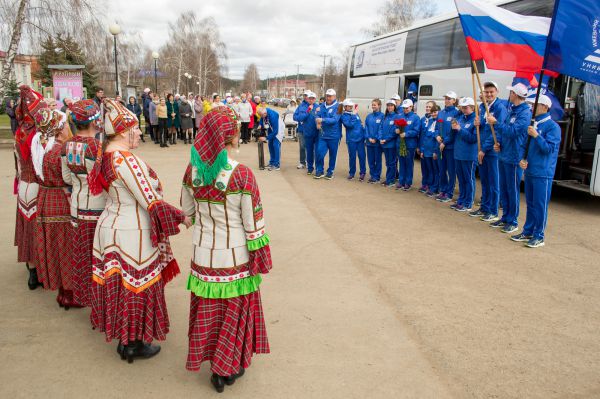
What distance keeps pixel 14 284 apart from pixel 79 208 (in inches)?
68.8

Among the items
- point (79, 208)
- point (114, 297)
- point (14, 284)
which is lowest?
point (14, 284)

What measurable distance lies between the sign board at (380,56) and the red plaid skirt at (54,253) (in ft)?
40.3

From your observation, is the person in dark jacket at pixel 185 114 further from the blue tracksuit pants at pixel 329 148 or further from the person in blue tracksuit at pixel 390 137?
the person in blue tracksuit at pixel 390 137

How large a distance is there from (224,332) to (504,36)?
5.73 m

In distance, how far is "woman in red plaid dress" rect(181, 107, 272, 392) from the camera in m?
2.67

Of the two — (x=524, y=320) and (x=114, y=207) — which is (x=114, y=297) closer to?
(x=114, y=207)

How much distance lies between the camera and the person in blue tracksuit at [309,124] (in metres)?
10.9

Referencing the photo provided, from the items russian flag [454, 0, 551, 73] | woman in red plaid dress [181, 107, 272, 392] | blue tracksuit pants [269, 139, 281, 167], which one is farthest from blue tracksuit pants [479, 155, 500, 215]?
blue tracksuit pants [269, 139, 281, 167]

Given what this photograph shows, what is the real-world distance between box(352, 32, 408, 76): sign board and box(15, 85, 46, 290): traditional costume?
38.9 ft

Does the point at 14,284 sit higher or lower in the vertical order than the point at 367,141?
lower

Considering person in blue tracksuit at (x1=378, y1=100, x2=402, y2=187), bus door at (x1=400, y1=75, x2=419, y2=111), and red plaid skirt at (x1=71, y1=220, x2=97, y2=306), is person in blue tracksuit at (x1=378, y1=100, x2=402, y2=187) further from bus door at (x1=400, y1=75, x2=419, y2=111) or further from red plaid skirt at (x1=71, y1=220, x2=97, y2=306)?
red plaid skirt at (x1=71, y1=220, x2=97, y2=306)

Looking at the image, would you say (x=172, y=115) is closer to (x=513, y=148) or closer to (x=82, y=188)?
(x=513, y=148)

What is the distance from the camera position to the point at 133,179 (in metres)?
2.98

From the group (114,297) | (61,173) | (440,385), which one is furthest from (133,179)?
(440,385)
